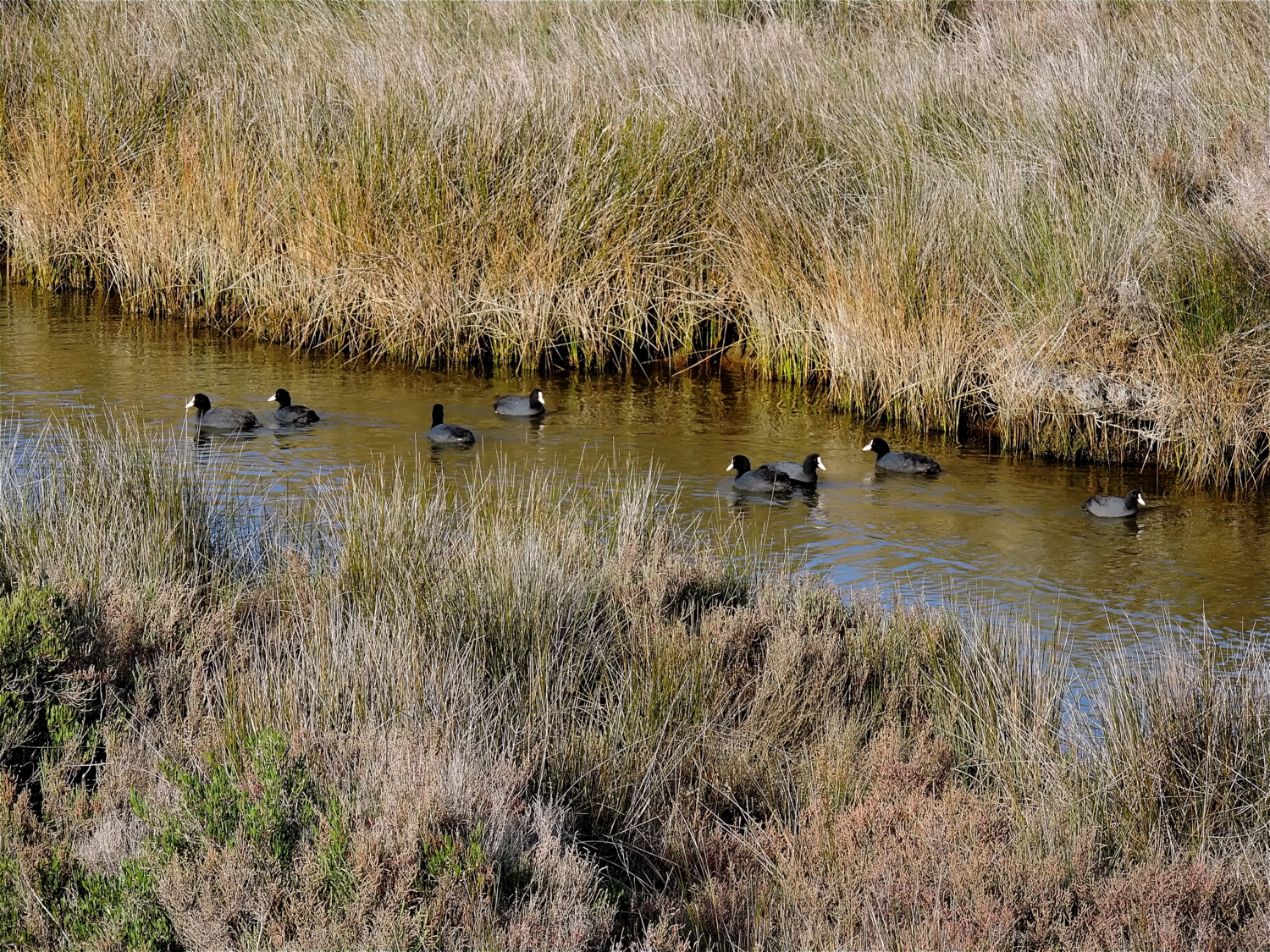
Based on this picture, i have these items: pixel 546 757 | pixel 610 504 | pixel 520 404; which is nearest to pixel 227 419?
pixel 520 404

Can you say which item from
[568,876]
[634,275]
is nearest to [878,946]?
[568,876]

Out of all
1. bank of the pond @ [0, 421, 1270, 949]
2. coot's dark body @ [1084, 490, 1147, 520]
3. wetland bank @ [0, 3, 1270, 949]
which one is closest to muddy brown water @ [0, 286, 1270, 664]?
coot's dark body @ [1084, 490, 1147, 520]

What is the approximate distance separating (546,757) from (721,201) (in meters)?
8.62

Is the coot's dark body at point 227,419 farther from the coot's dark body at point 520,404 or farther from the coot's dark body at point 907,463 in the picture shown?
the coot's dark body at point 907,463

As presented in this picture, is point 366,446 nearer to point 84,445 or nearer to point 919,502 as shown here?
Result: point 84,445

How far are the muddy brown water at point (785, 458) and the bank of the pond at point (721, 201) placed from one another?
0.46 meters

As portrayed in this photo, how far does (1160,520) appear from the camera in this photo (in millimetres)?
9453

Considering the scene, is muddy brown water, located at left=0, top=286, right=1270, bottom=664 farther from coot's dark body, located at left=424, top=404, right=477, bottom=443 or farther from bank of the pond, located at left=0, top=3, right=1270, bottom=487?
bank of the pond, located at left=0, top=3, right=1270, bottom=487

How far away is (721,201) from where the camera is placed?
12500mm

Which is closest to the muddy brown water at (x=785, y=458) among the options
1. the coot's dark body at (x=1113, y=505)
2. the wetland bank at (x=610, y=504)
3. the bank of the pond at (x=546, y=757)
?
the coot's dark body at (x=1113, y=505)

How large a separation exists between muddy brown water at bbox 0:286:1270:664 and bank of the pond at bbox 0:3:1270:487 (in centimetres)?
46

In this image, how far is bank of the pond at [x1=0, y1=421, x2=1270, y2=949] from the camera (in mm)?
3766

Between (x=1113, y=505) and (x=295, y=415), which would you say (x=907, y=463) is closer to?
(x=1113, y=505)

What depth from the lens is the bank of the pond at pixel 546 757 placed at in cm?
377
